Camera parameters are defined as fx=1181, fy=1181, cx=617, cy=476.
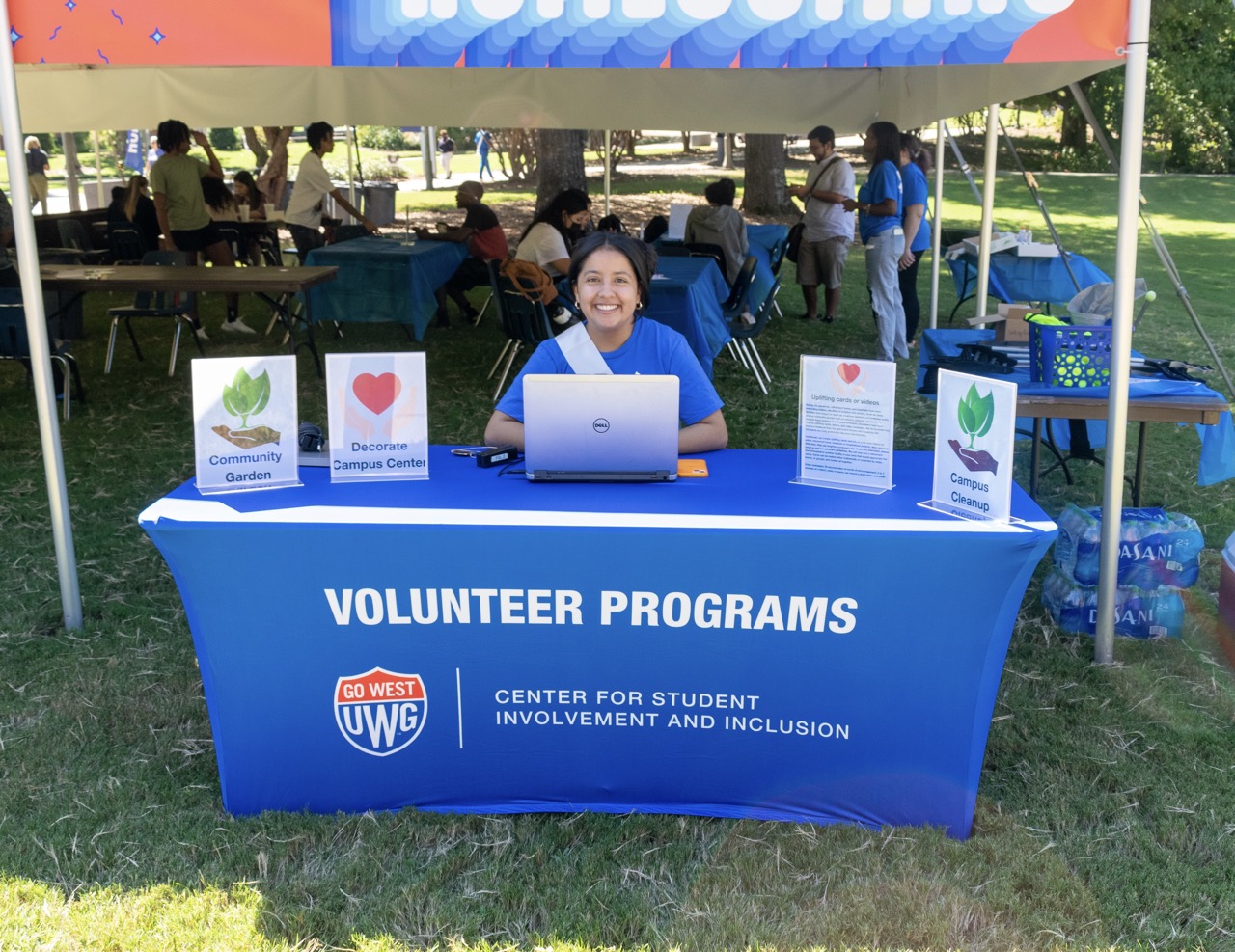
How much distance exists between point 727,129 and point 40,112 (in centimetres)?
531

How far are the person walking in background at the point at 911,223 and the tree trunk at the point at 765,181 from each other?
7211 millimetres

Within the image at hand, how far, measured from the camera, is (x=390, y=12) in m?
3.08

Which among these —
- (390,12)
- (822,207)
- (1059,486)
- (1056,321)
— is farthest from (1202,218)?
(390,12)

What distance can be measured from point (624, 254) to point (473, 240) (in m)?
6.04

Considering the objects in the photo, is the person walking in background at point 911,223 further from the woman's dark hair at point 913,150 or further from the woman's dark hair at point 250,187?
the woman's dark hair at point 250,187

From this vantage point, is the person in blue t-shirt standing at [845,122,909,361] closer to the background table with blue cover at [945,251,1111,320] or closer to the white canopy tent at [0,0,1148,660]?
the white canopy tent at [0,0,1148,660]

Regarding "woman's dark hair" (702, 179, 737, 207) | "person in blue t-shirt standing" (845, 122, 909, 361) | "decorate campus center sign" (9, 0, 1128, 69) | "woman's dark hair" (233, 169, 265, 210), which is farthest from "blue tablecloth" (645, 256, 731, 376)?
"woman's dark hair" (233, 169, 265, 210)

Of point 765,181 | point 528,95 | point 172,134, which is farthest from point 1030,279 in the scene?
point 765,181

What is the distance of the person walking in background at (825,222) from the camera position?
848 cm

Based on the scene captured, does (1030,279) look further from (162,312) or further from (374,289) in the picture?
(162,312)

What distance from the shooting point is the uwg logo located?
2.48 meters

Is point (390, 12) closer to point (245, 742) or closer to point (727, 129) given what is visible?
point (245, 742)

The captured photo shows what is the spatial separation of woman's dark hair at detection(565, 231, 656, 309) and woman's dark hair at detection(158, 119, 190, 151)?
5750 mm

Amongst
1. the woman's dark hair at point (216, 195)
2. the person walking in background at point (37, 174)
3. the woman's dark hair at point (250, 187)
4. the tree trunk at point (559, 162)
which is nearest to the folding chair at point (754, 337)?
the tree trunk at point (559, 162)
